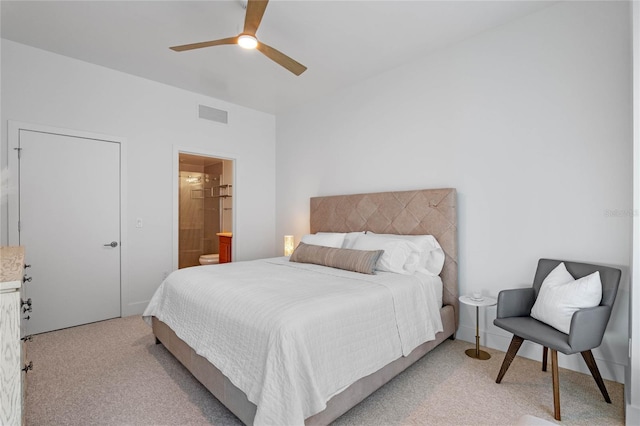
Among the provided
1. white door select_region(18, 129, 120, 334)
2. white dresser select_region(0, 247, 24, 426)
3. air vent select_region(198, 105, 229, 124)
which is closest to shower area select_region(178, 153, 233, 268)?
air vent select_region(198, 105, 229, 124)

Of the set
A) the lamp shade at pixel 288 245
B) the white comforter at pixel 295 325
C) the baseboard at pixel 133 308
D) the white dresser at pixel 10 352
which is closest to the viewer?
the white dresser at pixel 10 352

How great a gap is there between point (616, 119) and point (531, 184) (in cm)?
68

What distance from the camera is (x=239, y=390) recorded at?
1.72m

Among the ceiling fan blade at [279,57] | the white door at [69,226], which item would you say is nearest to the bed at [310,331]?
the white door at [69,226]

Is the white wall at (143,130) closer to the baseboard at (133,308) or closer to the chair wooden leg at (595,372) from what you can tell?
the baseboard at (133,308)

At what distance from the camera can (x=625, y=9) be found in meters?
2.24

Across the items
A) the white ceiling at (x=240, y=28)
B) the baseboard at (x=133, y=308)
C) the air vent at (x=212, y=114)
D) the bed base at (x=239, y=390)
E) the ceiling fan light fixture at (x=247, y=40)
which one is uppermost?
the white ceiling at (x=240, y=28)

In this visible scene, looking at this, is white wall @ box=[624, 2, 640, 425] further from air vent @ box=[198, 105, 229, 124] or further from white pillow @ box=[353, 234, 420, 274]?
air vent @ box=[198, 105, 229, 124]

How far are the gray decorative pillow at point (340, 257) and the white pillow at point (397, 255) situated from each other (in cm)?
9

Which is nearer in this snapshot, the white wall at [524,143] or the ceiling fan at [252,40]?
the ceiling fan at [252,40]

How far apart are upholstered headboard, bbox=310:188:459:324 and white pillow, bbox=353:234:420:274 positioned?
Result: 0.33 m

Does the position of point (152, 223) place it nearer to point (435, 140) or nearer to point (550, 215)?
point (435, 140)

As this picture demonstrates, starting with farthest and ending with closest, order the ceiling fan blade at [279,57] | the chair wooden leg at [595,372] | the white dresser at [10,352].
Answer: the ceiling fan blade at [279,57] < the chair wooden leg at [595,372] < the white dresser at [10,352]

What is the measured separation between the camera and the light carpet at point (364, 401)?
1.88m
